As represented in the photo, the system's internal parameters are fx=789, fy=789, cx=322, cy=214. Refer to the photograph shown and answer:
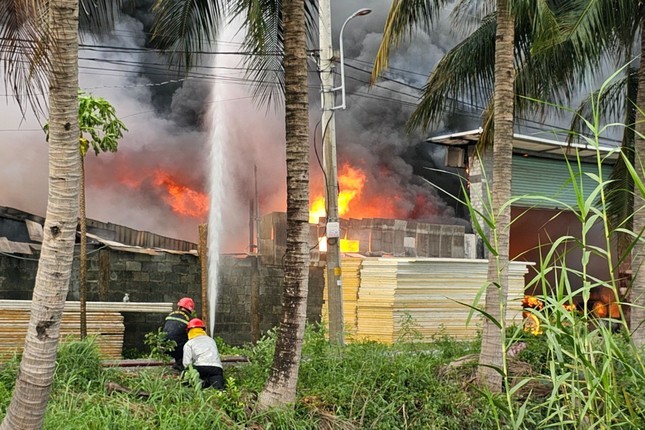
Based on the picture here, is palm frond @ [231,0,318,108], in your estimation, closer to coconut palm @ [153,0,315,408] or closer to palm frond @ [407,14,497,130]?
coconut palm @ [153,0,315,408]

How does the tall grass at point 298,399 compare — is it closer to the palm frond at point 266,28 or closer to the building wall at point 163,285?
the palm frond at point 266,28

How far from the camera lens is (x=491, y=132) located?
527 inches

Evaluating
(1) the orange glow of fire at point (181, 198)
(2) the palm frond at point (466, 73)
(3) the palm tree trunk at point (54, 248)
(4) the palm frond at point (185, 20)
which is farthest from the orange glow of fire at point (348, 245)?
(3) the palm tree trunk at point (54, 248)

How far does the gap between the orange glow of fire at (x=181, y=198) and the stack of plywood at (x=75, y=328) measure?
6.67 metres

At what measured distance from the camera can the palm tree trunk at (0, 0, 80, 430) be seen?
617 centimetres

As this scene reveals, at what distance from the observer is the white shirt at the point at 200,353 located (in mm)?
9773

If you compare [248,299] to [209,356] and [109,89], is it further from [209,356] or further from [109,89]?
[209,356]

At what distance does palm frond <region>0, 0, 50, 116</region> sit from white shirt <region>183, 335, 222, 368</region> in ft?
13.9

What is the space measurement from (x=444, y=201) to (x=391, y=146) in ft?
8.13

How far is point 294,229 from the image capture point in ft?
29.8

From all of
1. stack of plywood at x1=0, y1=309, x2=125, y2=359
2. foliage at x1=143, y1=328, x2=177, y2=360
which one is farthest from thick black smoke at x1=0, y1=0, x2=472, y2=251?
foliage at x1=143, y1=328, x2=177, y2=360

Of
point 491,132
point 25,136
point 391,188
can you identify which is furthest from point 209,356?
point 391,188

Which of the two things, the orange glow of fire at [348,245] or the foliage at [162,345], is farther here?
the orange glow of fire at [348,245]

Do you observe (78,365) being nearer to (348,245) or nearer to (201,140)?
(348,245)
